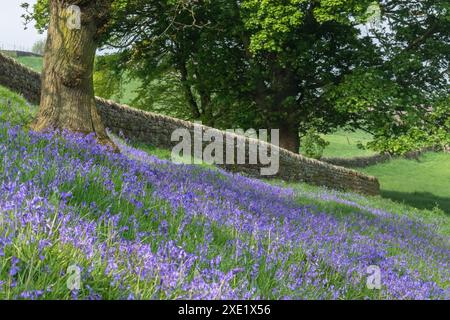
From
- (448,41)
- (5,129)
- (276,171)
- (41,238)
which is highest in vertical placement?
(448,41)

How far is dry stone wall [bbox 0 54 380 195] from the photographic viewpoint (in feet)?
46.7

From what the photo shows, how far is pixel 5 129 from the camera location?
20.7 feet

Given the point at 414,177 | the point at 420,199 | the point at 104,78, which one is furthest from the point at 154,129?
the point at 414,177

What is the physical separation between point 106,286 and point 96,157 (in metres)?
3.78

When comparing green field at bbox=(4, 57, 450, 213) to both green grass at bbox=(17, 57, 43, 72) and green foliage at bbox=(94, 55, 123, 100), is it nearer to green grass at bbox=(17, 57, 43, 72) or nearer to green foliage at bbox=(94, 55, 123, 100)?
green foliage at bbox=(94, 55, 123, 100)

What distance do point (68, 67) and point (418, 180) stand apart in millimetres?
28033

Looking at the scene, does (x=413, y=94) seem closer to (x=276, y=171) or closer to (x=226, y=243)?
(x=276, y=171)

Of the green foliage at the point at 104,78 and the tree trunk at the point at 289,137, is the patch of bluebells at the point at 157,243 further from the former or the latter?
the green foliage at the point at 104,78

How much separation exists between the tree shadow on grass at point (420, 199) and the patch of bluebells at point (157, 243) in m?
16.6

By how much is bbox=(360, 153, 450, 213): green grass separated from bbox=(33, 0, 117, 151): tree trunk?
17808mm

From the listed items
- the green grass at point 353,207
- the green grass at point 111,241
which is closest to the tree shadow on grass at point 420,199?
the green grass at point 353,207

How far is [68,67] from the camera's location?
25.2 ft

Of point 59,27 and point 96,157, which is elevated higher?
point 59,27
